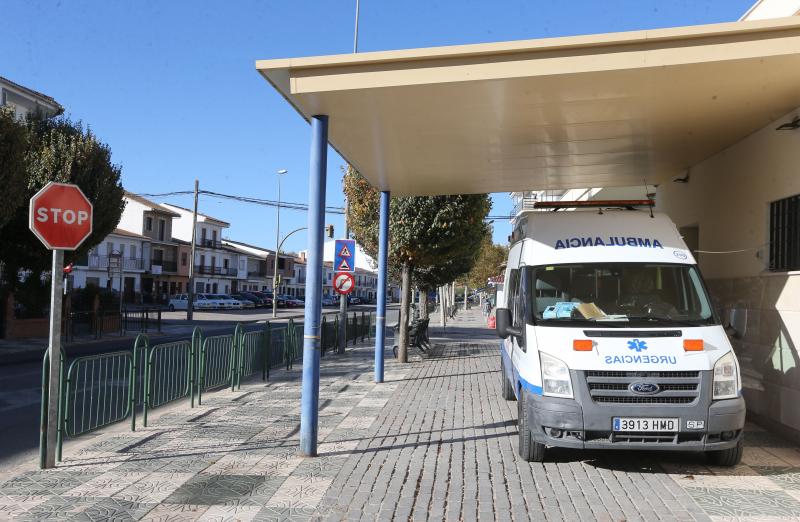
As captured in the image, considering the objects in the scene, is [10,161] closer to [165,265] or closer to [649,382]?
[649,382]

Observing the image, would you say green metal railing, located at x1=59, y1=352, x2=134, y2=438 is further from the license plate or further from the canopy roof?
the license plate

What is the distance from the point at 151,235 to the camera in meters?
62.9

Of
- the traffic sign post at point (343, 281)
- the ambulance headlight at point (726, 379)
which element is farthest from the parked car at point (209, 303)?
the ambulance headlight at point (726, 379)

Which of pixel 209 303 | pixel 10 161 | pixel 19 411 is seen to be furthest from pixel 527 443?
pixel 209 303

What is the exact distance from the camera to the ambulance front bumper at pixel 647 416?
582 centimetres

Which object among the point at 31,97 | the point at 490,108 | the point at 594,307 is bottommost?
the point at 594,307

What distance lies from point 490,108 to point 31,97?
33.9 metres

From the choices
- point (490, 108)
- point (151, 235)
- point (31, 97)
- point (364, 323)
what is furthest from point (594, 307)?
point (151, 235)

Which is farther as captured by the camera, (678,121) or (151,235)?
(151,235)

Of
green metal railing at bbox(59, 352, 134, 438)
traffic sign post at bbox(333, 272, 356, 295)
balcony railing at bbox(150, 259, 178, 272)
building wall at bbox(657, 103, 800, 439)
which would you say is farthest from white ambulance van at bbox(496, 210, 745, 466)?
balcony railing at bbox(150, 259, 178, 272)

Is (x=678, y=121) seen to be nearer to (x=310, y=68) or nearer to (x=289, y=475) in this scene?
(x=310, y=68)

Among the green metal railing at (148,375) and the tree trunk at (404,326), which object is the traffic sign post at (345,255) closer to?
the tree trunk at (404,326)

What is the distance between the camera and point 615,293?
22.7ft

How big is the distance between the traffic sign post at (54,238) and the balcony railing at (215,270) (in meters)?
67.8
